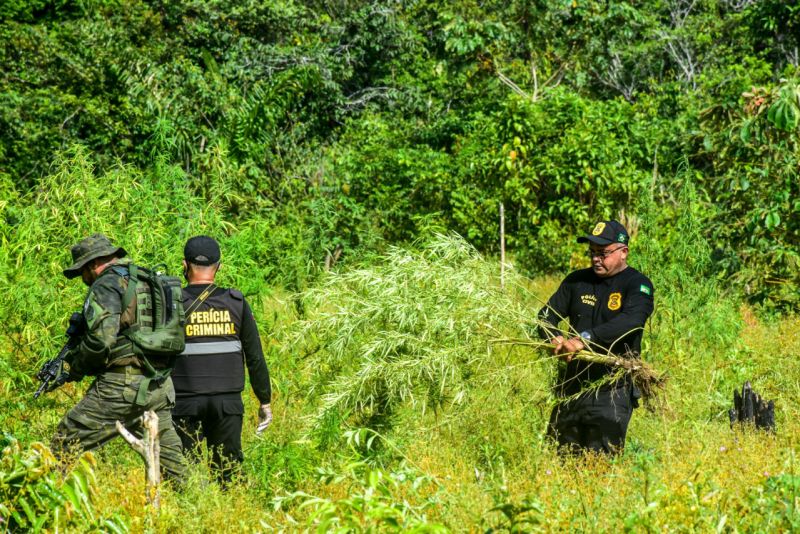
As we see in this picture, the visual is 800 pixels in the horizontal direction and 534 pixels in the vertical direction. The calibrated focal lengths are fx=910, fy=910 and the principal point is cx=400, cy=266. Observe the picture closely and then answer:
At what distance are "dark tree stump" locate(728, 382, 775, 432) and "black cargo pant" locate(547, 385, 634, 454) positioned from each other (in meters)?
1.04

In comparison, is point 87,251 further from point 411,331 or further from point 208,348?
point 411,331

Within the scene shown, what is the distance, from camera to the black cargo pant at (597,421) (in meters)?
5.60

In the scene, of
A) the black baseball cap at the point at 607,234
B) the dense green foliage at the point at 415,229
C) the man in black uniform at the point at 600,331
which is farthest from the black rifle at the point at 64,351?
the black baseball cap at the point at 607,234

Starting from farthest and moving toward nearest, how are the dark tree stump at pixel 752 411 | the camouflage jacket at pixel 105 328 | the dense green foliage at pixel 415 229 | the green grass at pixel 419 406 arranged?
1. the dark tree stump at pixel 752 411
2. the camouflage jacket at pixel 105 328
3. the dense green foliage at pixel 415 229
4. the green grass at pixel 419 406

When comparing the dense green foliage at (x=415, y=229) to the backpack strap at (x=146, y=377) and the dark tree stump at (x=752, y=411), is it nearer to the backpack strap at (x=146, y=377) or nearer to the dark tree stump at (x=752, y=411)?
the dark tree stump at (x=752, y=411)

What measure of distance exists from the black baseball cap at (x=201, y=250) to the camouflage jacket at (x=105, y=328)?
1.34 ft

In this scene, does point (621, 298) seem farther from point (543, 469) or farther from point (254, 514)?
point (254, 514)

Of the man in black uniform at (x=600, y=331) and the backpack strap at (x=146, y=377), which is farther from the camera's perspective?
the man in black uniform at (x=600, y=331)

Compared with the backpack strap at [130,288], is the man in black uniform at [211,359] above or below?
below

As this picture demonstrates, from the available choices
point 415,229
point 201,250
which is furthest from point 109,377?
point 415,229

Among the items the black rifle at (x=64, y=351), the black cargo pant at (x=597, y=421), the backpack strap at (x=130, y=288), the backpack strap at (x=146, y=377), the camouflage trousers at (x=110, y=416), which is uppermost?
the backpack strap at (x=130, y=288)

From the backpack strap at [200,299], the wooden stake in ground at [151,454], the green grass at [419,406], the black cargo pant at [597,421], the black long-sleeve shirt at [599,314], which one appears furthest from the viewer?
the black cargo pant at [597,421]

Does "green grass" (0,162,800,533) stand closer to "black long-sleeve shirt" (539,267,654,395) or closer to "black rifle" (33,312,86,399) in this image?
"black long-sleeve shirt" (539,267,654,395)

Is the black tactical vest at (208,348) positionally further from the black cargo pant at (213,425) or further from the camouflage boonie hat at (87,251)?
the camouflage boonie hat at (87,251)
